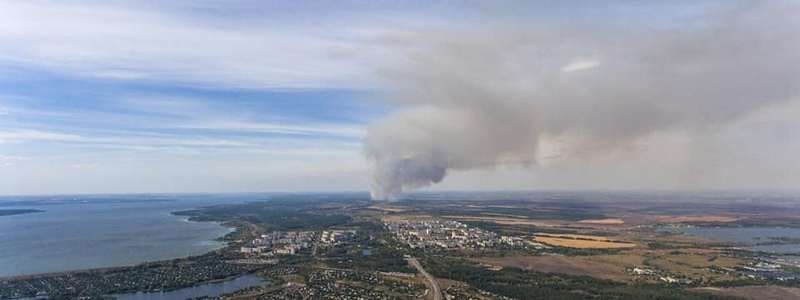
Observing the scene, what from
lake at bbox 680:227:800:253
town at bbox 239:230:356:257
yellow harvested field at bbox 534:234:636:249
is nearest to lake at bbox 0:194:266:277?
town at bbox 239:230:356:257

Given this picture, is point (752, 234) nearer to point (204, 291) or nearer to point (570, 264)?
point (570, 264)

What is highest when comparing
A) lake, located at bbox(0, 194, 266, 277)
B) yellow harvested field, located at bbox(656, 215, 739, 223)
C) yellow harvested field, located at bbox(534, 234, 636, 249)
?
yellow harvested field, located at bbox(656, 215, 739, 223)

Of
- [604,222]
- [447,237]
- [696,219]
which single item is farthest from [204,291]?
[696,219]

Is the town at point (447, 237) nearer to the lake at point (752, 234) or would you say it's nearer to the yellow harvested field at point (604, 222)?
the yellow harvested field at point (604, 222)

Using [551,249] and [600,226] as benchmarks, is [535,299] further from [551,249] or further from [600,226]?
[600,226]

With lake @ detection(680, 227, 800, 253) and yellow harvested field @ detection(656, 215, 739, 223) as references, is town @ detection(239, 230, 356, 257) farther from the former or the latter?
yellow harvested field @ detection(656, 215, 739, 223)

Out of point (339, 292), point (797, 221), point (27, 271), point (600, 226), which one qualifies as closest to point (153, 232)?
point (27, 271)

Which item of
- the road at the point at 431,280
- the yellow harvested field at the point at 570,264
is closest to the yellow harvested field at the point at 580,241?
the yellow harvested field at the point at 570,264
